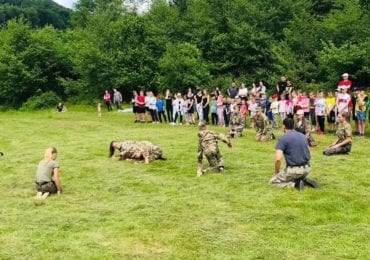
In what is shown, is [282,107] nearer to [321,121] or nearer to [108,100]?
[321,121]

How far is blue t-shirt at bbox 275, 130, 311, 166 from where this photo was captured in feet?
39.0

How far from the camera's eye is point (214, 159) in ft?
48.0

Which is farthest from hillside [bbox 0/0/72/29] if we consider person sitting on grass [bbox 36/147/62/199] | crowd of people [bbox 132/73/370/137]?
person sitting on grass [bbox 36/147/62/199]

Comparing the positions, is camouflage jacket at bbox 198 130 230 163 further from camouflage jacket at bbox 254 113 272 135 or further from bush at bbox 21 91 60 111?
bush at bbox 21 91 60 111

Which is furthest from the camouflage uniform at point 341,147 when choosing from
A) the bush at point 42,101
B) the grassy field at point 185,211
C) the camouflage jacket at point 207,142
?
the bush at point 42,101

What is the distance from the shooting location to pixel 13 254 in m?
8.80

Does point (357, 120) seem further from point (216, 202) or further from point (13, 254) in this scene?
point (13, 254)

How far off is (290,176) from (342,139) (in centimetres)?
504

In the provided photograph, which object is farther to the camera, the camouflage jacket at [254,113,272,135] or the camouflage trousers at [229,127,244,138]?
the camouflage trousers at [229,127,244,138]

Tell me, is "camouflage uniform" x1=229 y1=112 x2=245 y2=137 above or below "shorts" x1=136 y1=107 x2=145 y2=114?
below

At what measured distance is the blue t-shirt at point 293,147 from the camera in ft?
39.0

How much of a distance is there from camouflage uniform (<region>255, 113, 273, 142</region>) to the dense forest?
16694 millimetres

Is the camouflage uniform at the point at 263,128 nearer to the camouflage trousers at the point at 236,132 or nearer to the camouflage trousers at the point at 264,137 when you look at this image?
the camouflage trousers at the point at 264,137

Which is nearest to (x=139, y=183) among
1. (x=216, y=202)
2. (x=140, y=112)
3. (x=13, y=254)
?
(x=216, y=202)
